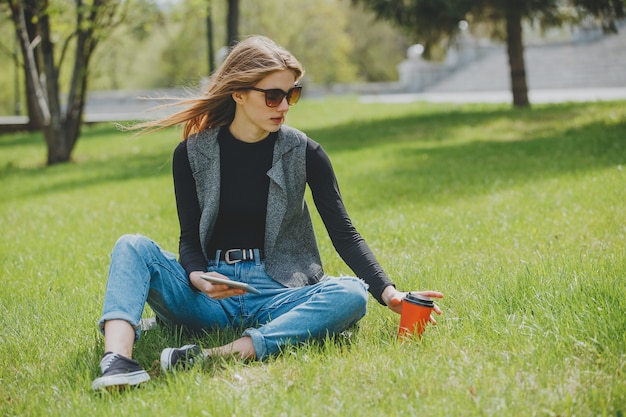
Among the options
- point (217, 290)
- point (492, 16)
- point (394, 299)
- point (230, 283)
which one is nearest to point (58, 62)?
point (492, 16)

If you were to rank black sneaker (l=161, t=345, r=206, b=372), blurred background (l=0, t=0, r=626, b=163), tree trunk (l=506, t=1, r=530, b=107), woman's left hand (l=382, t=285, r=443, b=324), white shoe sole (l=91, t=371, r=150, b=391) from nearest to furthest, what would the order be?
white shoe sole (l=91, t=371, r=150, b=391)
black sneaker (l=161, t=345, r=206, b=372)
woman's left hand (l=382, t=285, r=443, b=324)
blurred background (l=0, t=0, r=626, b=163)
tree trunk (l=506, t=1, r=530, b=107)

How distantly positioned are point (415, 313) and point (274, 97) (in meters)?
1.23

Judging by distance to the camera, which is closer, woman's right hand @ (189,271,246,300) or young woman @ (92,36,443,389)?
woman's right hand @ (189,271,246,300)

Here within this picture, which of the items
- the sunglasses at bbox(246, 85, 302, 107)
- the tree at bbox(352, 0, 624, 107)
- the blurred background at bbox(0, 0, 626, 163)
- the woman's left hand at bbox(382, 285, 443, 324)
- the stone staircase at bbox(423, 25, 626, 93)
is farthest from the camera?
the stone staircase at bbox(423, 25, 626, 93)

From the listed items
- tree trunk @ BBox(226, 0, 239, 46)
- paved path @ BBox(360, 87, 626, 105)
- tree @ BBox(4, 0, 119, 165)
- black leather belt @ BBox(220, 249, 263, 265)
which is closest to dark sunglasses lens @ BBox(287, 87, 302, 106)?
black leather belt @ BBox(220, 249, 263, 265)

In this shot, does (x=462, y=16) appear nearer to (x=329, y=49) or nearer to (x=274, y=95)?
(x=274, y=95)

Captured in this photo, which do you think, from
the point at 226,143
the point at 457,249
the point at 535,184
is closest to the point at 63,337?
the point at 226,143

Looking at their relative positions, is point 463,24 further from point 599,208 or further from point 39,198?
point 599,208

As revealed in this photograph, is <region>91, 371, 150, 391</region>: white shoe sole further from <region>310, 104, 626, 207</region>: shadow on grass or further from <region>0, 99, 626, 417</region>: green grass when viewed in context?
<region>310, 104, 626, 207</region>: shadow on grass

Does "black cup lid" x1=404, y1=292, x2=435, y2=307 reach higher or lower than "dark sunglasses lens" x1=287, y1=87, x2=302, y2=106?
lower

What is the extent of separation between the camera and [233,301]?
4000mm

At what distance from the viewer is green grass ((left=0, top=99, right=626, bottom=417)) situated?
305 centimetres

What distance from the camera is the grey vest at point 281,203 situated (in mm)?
3945

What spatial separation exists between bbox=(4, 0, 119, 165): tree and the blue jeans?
442 inches
